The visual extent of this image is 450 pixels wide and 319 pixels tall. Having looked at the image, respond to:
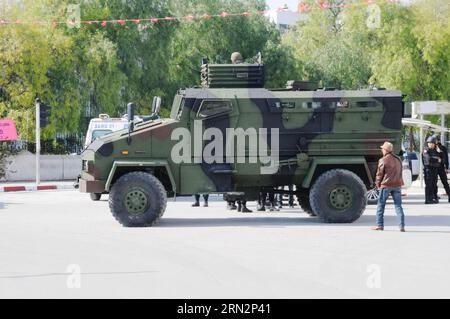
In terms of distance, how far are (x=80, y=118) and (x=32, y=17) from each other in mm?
5131

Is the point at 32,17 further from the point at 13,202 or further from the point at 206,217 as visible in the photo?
the point at 206,217

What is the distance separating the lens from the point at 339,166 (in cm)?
1784

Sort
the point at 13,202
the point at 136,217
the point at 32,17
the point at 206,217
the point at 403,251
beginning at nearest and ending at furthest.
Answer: the point at 403,251 → the point at 136,217 → the point at 206,217 → the point at 13,202 → the point at 32,17

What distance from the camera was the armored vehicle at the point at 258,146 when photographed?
1734 cm

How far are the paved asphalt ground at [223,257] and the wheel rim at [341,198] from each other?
0.44 m

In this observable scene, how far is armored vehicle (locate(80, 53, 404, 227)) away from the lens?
17344 millimetres

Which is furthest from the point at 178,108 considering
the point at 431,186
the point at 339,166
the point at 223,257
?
the point at 431,186

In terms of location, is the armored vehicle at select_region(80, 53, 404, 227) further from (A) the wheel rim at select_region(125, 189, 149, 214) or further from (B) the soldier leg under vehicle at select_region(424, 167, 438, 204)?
(B) the soldier leg under vehicle at select_region(424, 167, 438, 204)

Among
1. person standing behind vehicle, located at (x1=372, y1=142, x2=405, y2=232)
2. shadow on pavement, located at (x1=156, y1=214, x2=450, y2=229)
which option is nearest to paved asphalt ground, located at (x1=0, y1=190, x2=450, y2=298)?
shadow on pavement, located at (x1=156, y1=214, x2=450, y2=229)

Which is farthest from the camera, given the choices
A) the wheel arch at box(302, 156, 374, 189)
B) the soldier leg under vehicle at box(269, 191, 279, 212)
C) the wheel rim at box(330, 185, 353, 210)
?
the soldier leg under vehicle at box(269, 191, 279, 212)

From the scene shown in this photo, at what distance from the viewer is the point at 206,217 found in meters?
19.4

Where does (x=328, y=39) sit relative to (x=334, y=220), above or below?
above

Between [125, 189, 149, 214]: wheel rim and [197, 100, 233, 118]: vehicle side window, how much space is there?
1.79 meters
